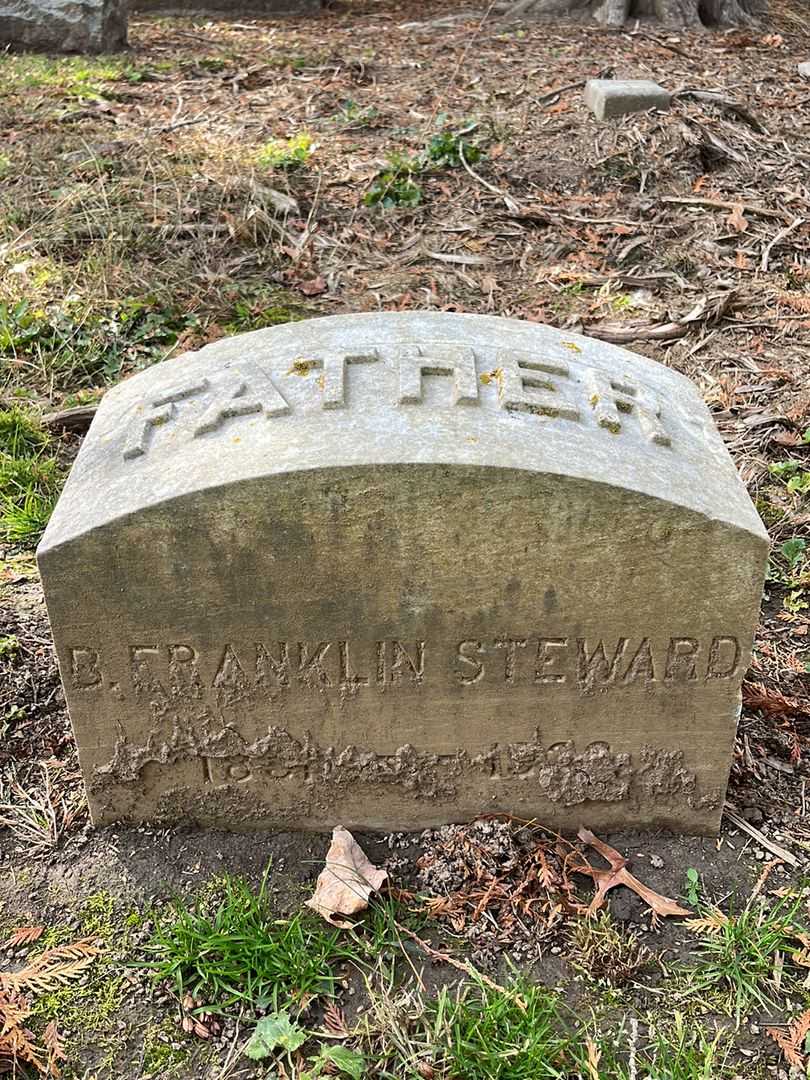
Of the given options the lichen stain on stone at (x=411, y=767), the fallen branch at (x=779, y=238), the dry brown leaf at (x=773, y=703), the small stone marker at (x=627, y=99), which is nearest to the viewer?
the lichen stain on stone at (x=411, y=767)

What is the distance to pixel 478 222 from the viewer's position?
21.2 ft

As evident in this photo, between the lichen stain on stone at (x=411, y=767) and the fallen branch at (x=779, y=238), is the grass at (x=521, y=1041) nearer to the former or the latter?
the lichen stain on stone at (x=411, y=767)

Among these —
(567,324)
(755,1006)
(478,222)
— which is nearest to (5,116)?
(478,222)

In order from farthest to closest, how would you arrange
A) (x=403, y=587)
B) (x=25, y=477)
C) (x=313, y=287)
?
(x=313, y=287) < (x=25, y=477) < (x=403, y=587)

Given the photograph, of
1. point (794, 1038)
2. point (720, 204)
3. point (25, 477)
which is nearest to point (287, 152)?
point (720, 204)

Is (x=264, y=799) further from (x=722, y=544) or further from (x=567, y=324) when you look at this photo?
(x=567, y=324)

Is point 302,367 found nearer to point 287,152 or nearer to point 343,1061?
point 343,1061

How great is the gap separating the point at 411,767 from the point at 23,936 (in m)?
1.05

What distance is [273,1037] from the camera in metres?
2.44

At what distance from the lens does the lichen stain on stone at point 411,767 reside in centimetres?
281

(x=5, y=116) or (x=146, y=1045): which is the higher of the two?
(x=5, y=116)

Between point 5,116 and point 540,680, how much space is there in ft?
22.9

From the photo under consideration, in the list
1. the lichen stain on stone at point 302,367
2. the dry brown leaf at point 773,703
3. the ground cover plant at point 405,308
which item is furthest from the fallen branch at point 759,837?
the lichen stain on stone at point 302,367

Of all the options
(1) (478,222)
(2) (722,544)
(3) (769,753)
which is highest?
(2) (722,544)
